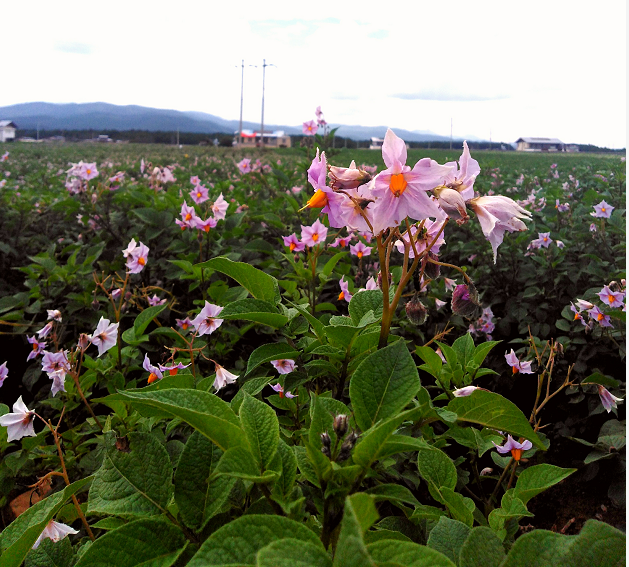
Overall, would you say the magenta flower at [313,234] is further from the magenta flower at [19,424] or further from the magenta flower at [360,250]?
the magenta flower at [19,424]

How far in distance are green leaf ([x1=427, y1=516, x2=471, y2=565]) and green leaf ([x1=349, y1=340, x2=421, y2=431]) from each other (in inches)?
7.0

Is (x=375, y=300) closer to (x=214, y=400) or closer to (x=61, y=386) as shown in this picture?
(x=214, y=400)

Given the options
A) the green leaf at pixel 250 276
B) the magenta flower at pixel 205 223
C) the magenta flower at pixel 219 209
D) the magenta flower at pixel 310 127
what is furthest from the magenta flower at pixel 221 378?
the magenta flower at pixel 310 127

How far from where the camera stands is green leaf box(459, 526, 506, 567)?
25.2 inches

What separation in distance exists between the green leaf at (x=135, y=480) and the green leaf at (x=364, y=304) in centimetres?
47

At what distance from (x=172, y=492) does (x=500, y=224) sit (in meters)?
0.73

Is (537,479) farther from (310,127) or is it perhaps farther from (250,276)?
(310,127)

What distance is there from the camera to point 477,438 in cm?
135

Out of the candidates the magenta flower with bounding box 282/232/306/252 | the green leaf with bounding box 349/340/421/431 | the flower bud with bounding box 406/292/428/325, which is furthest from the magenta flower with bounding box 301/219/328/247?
the green leaf with bounding box 349/340/421/431

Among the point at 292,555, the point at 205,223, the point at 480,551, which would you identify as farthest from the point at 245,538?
the point at 205,223

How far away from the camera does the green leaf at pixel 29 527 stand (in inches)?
28.9

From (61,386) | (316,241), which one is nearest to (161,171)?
(316,241)

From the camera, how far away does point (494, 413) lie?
87cm

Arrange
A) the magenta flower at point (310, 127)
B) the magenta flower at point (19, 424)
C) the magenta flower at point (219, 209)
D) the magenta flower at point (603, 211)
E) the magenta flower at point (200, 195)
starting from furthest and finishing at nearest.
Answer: the magenta flower at point (310, 127), the magenta flower at point (603, 211), the magenta flower at point (200, 195), the magenta flower at point (219, 209), the magenta flower at point (19, 424)
